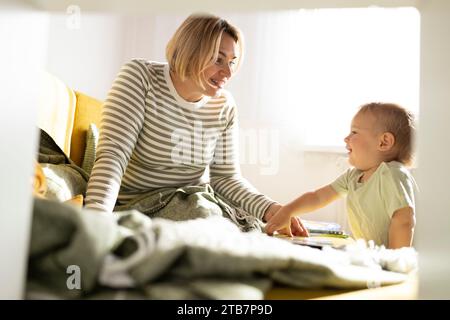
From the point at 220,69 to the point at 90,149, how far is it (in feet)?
1.57

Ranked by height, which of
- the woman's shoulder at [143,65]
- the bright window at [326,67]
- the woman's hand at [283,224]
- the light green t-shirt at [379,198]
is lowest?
the woman's hand at [283,224]

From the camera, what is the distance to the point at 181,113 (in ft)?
3.10

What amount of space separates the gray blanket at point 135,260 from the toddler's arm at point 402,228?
46cm

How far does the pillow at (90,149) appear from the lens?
119 cm

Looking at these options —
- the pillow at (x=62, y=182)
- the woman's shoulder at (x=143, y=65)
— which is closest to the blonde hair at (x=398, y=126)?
the woman's shoulder at (x=143, y=65)

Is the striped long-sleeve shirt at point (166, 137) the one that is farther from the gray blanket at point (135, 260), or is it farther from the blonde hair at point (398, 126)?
the gray blanket at point (135, 260)

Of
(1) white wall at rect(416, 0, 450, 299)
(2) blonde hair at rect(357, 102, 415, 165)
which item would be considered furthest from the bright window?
(1) white wall at rect(416, 0, 450, 299)

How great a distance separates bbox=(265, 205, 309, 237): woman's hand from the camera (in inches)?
32.9

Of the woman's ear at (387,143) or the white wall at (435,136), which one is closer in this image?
the white wall at (435,136)

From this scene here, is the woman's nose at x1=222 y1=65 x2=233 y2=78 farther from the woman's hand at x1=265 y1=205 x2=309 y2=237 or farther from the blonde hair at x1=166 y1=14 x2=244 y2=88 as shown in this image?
the woman's hand at x1=265 y1=205 x2=309 y2=237

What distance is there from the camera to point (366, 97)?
1799mm

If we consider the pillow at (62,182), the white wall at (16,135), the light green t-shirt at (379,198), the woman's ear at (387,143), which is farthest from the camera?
the woman's ear at (387,143)

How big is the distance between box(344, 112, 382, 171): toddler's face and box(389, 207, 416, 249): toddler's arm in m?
0.16
